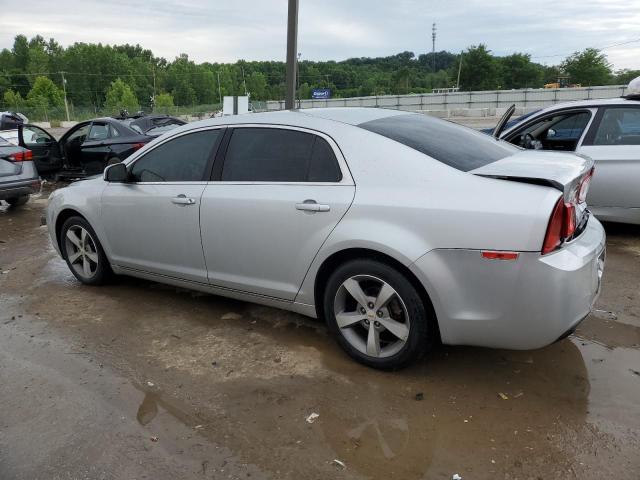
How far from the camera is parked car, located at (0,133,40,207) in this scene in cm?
858

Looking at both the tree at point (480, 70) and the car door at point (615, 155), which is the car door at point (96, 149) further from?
the tree at point (480, 70)

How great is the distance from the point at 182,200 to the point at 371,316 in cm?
173

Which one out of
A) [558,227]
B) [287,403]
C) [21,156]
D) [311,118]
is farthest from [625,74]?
[287,403]

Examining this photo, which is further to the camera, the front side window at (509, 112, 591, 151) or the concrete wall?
the concrete wall

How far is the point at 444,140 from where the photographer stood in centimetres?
346

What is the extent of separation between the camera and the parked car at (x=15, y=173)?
28.1ft

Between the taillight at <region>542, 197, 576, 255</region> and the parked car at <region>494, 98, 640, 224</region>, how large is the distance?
326cm

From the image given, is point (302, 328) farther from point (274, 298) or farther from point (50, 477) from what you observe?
point (50, 477)

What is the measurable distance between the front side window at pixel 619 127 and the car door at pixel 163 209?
433cm

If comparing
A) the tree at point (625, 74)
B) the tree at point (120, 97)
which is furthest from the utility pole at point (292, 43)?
the tree at point (120, 97)

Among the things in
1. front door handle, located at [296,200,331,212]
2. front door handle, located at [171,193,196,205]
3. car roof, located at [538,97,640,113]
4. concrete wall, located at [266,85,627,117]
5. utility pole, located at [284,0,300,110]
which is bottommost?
front door handle, located at [171,193,196,205]

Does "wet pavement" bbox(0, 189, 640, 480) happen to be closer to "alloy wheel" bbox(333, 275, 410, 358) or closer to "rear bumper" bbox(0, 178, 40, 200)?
"alloy wheel" bbox(333, 275, 410, 358)

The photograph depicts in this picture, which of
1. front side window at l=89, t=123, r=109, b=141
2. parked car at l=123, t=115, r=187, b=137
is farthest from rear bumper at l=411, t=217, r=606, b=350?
front side window at l=89, t=123, r=109, b=141

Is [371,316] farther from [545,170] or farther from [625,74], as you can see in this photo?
[625,74]
